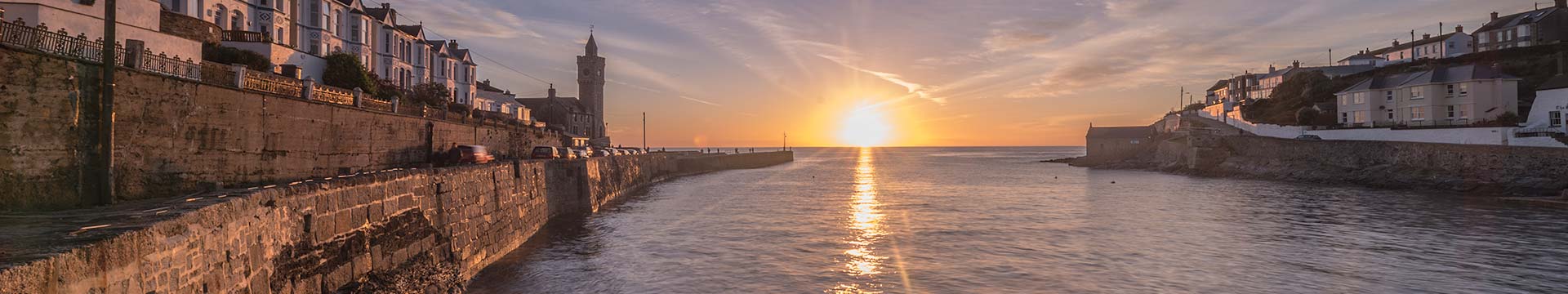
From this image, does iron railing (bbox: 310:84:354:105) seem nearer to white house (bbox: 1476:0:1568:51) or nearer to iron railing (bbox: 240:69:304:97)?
iron railing (bbox: 240:69:304:97)

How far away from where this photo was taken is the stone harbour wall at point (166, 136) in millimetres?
14289

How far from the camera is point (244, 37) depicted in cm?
3472

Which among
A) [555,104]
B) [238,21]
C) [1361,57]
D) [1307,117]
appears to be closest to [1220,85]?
[1361,57]

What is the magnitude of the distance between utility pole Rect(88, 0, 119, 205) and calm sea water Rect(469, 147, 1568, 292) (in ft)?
23.7

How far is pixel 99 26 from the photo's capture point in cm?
2297

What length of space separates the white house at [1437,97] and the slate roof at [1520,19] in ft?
127

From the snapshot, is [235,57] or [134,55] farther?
[235,57]

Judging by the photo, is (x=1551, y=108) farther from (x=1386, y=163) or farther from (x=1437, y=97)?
(x=1437, y=97)

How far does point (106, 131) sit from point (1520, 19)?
126585 mm

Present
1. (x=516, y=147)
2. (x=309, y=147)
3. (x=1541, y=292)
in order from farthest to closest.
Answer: (x=516, y=147) → (x=309, y=147) → (x=1541, y=292)

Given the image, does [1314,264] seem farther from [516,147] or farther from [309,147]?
[516,147]

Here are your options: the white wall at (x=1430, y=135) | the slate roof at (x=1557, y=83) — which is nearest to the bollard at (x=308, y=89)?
the white wall at (x=1430, y=135)

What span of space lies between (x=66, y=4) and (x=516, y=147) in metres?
28.1

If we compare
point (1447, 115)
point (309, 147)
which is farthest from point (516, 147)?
point (1447, 115)
